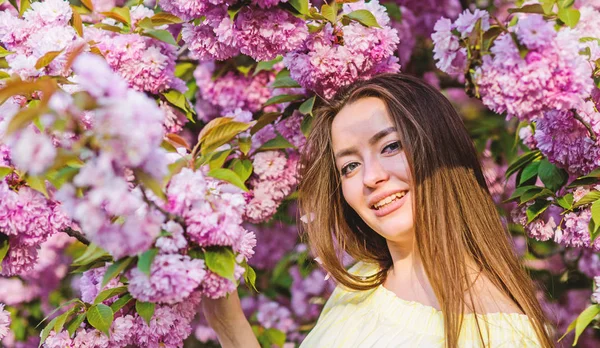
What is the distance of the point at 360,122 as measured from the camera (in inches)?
79.7

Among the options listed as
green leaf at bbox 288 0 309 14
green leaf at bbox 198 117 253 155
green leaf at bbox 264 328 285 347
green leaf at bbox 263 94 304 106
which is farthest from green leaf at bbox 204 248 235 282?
green leaf at bbox 264 328 285 347

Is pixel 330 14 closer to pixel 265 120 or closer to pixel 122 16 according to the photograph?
pixel 265 120

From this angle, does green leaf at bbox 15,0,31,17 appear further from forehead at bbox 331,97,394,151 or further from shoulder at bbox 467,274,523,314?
shoulder at bbox 467,274,523,314

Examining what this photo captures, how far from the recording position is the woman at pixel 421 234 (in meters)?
1.83

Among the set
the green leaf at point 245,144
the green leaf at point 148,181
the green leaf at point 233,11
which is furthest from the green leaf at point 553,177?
the green leaf at point 148,181

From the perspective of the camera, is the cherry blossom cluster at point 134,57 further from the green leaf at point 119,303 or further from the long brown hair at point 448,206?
the green leaf at point 119,303

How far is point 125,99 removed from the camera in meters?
1.10

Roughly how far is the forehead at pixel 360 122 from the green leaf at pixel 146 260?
0.82m

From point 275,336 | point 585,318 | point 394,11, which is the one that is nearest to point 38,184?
point 585,318

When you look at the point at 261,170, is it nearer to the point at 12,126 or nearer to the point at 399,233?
the point at 399,233

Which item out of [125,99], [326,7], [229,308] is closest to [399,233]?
[229,308]

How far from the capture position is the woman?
1.83 metres

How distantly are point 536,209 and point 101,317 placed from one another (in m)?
1.19

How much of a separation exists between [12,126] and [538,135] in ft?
4.67
